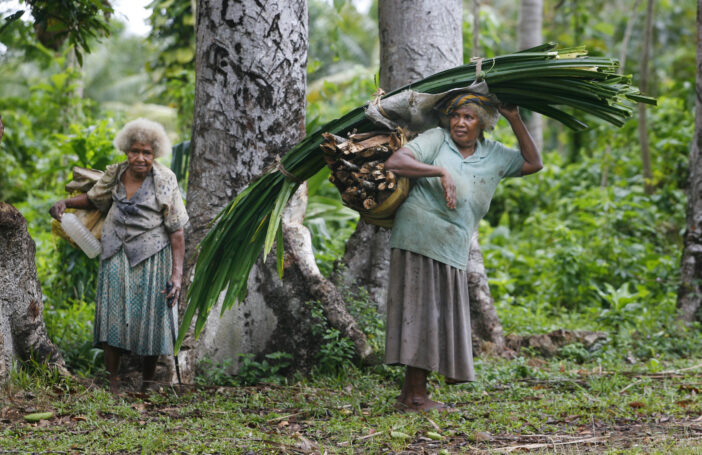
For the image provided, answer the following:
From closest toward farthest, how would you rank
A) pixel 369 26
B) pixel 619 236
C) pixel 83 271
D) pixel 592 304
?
pixel 83 271
pixel 592 304
pixel 619 236
pixel 369 26

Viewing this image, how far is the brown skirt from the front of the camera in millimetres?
3982

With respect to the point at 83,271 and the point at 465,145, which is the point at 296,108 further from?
the point at 83,271

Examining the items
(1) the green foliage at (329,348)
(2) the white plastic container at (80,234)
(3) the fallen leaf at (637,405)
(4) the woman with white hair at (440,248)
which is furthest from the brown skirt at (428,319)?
(2) the white plastic container at (80,234)

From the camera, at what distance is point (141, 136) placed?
14.8 ft

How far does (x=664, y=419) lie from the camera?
3951 mm

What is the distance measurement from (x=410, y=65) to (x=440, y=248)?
7.29 feet

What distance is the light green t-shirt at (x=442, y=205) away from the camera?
3996mm

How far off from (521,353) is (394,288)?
228cm

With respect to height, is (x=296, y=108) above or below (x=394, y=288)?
above

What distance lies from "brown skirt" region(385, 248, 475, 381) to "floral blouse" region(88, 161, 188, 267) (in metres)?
1.55

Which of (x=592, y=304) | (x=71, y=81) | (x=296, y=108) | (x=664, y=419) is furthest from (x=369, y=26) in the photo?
(x=664, y=419)

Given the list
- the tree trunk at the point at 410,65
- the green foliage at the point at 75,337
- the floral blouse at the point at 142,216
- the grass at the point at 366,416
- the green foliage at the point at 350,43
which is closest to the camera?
the grass at the point at 366,416

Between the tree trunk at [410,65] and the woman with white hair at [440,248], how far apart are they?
1716 millimetres

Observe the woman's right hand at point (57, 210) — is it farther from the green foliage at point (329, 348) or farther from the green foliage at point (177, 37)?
the green foliage at point (177, 37)
